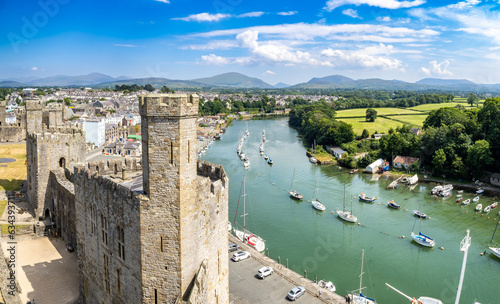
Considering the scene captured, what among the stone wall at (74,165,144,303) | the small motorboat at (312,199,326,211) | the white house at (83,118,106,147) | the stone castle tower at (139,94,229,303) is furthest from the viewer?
the white house at (83,118,106,147)

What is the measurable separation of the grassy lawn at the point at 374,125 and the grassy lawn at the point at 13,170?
48997 mm

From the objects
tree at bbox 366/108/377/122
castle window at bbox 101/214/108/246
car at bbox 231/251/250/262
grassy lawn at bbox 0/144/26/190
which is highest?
tree at bbox 366/108/377/122

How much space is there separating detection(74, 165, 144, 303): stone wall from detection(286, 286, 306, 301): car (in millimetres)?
8306

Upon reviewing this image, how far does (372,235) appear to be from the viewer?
84.4ft

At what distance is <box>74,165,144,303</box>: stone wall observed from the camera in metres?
8.38

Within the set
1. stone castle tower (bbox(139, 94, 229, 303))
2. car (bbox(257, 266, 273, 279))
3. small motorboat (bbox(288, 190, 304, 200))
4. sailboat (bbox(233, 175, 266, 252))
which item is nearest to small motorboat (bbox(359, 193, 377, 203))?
small motorboat (bbox(288, 190, 304, 200))

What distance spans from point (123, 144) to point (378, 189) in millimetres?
30375

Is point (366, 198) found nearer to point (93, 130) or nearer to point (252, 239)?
point (252, 239)

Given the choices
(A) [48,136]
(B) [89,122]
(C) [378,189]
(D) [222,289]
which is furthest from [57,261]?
(B) [89,122]

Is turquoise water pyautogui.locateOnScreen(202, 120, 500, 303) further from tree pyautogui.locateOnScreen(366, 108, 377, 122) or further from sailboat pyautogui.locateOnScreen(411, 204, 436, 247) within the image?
tree pyautogui.locateOnScreen(366, 108, 377, 122)

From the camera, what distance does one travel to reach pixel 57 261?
15555 millimetres

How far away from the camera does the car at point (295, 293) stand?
1593 centimetres

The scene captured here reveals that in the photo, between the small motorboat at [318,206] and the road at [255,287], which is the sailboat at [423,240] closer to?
the small motorboat at [318,206]

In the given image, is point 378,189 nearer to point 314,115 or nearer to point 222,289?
point 222,289
